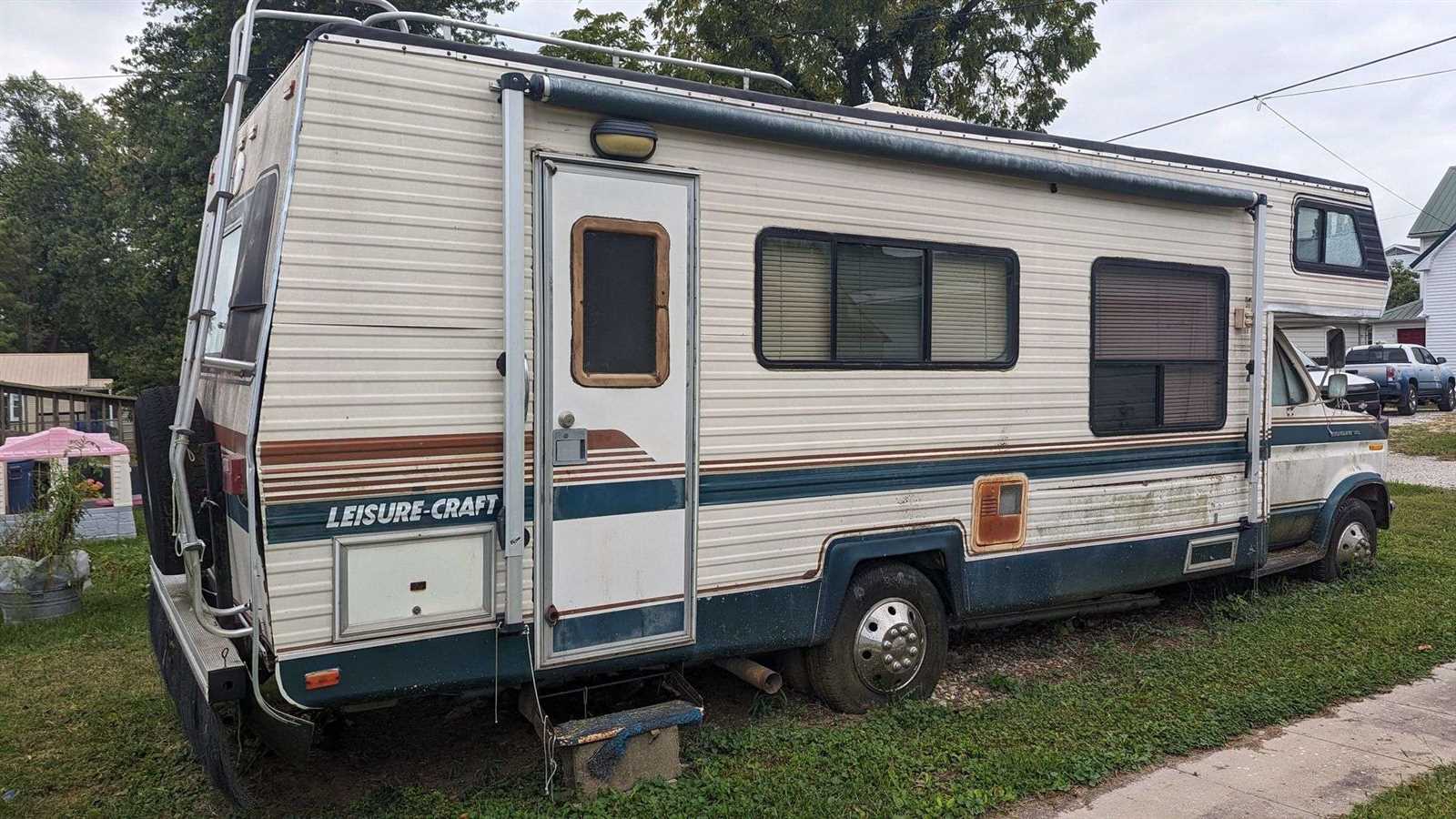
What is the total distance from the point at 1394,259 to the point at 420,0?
59044 millimetres

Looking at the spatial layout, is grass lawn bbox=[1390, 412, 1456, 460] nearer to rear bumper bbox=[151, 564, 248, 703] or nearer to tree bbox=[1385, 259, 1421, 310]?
rear bumper bbox=[151, 564, 248, 703]

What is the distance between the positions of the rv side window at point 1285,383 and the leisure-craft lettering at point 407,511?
5683mm

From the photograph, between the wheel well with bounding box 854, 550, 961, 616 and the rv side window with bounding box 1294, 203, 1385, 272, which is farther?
the rv side window with bounding box 1294, 203, 1385, 272

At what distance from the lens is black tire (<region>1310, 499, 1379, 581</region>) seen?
7.63 m

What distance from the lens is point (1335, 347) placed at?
803cm

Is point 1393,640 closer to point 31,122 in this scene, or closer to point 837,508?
point 837,508

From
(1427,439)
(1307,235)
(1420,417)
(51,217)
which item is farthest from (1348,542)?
(51,217)

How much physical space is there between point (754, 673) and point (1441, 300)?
36.5m

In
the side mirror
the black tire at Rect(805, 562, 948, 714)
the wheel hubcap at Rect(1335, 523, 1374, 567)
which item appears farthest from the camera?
the side mirror

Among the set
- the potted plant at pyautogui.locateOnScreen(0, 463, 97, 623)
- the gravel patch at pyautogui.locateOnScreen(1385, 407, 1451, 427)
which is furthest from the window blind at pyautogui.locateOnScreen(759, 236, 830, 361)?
the gravel patch at pyautogui.locateOnScreen(1385, 407, 1451, 427)

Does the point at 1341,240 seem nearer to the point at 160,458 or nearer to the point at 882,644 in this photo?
the point at 882,644

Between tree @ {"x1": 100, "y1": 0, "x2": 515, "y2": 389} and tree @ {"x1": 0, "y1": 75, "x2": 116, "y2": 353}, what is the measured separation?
A: 1237cm

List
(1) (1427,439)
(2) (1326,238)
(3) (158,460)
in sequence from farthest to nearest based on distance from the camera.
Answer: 1. (1) (1427,439)
2. (2) (1326,238)
3. (3) (158,460)


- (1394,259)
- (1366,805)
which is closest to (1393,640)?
(1366,805)
